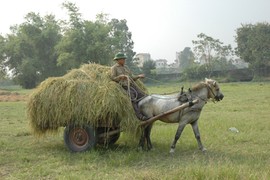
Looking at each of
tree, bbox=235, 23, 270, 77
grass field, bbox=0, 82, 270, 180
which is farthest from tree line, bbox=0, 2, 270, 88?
grass field, bbox=0, 82, 270, 180

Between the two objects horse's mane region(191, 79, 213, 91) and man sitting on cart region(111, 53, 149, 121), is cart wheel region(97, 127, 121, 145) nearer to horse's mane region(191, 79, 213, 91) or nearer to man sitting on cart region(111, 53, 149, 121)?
man sitting on cart region(111, 53, 149, 121)

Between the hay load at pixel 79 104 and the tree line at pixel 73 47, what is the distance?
3793 cm

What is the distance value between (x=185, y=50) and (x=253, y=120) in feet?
382

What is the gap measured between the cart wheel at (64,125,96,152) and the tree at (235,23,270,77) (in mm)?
50150

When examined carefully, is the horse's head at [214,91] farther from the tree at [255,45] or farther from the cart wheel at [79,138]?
Result: the tree at [255,45]

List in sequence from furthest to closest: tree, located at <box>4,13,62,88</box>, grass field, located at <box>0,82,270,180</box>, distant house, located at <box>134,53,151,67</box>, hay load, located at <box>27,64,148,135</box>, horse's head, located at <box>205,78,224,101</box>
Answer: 1. distant house, located at <box>134,53,151,67</box>
2. tree, located at <box>4,13,62,88</box>
3. horse's head, located at <box>205,78,224,101</box>
4. hay load, located at <box>27,64,148,135</box>
5. grass field, located at <box>0,82,270,180</box>

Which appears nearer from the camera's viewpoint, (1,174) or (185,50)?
(1,174)

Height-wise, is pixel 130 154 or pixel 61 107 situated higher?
pixel 61 107

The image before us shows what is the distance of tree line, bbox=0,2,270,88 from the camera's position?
47469 mm

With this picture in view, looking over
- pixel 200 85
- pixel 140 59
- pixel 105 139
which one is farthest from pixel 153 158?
pixel 140 59

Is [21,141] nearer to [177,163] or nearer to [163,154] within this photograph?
[163,154]

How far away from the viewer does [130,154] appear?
7664mm

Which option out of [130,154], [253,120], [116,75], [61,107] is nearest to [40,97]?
[61,107]

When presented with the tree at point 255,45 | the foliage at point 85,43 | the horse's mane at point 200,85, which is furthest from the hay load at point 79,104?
the tree at point 255,45
